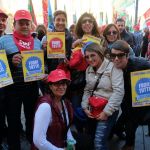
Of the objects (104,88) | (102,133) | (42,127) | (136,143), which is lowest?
(136,143)

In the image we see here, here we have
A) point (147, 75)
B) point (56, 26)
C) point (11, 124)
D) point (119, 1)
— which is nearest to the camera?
point (147, 75)

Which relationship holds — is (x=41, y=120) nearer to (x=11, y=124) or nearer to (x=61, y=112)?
(x=61, y=112)

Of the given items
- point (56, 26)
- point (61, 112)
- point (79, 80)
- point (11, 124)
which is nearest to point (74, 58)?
point (79, 80)

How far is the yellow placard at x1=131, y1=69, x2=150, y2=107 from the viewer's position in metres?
3.14

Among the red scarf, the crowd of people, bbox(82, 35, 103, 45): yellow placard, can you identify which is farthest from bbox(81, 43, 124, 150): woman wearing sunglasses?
the red scarf

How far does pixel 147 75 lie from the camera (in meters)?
3.15

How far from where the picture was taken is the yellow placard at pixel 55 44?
3457 millimetres

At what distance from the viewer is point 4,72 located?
9.82ft

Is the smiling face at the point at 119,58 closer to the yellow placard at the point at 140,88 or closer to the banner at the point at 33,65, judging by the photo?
the yellow placard at the point at 140,88

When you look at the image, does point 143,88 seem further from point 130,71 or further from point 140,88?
point 130,71

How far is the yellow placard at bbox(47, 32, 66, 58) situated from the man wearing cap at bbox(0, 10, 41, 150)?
A: 0.50 feet

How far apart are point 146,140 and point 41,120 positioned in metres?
2.01

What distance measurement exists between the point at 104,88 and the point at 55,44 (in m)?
0.74

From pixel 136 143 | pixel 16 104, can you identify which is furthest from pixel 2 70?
pixel 136 143
